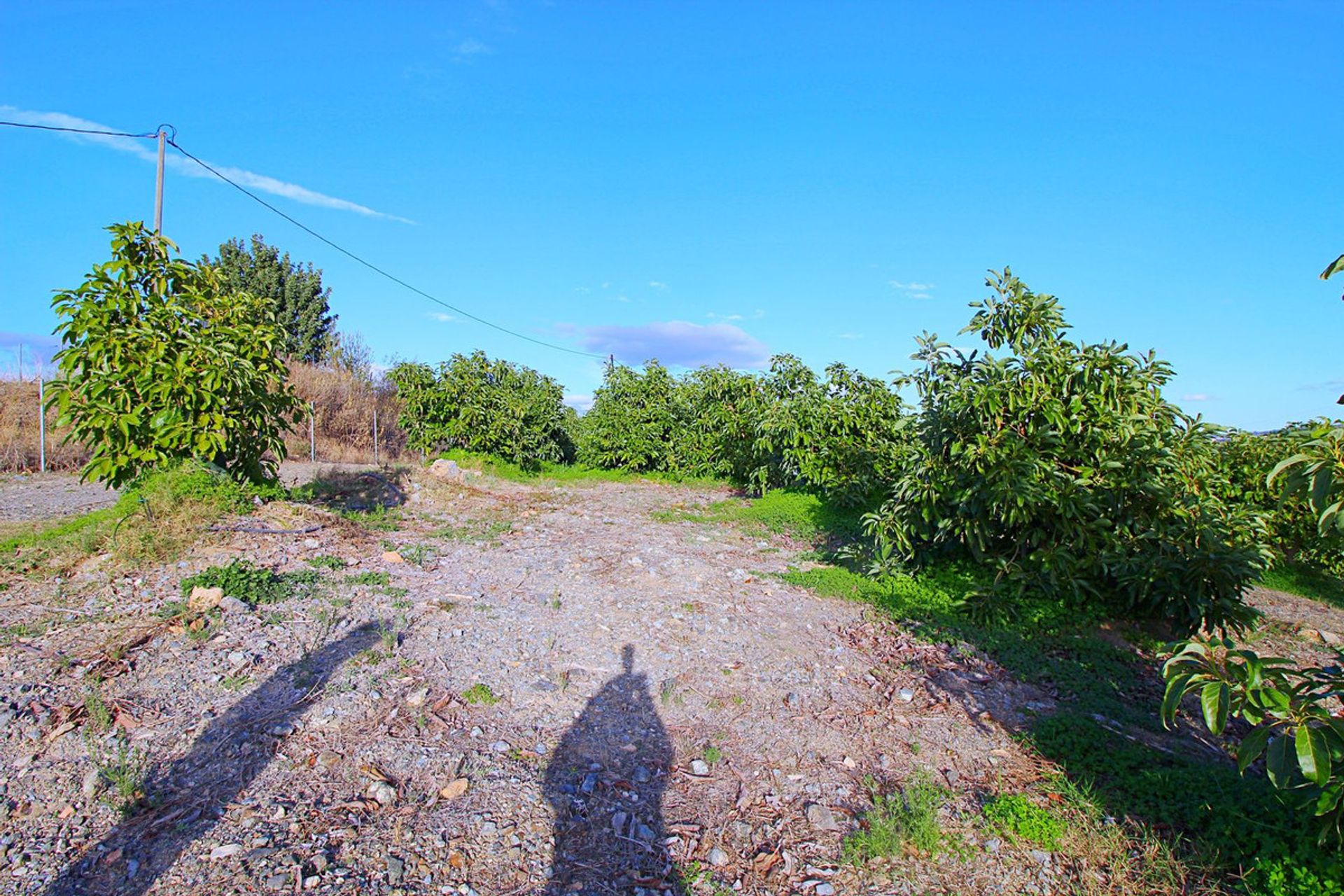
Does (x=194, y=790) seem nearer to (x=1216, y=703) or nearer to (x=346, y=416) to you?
(x=1216, y=703)

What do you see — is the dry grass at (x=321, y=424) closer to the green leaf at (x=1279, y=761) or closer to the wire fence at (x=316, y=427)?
the wire fence at (x=316, y=427)

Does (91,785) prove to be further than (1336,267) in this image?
Yes

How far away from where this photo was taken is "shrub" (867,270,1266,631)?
4762 mm

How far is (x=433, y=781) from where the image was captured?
294 centimetres

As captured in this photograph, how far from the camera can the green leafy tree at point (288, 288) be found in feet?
75.9

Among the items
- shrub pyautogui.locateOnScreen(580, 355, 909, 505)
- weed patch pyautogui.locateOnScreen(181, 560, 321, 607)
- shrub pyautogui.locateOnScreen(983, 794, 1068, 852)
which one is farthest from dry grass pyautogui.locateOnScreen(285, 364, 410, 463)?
shrub pyautogui.locateOnScreen(983, 794, 1068, 852)

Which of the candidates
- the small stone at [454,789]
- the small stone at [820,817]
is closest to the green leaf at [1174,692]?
the small stone at [820,817]

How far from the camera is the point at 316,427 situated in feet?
54.4

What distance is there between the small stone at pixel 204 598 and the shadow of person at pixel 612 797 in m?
2.55

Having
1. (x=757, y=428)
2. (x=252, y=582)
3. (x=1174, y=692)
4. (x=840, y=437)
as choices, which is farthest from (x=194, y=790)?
(x=757, y=428)

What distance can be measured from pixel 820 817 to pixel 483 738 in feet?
5.11

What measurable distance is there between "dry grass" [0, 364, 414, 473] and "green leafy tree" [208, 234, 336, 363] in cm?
572

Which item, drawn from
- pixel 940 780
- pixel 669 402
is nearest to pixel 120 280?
pixel 940 780

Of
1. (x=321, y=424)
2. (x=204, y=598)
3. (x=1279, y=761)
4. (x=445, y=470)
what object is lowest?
(x=204, y=598)
